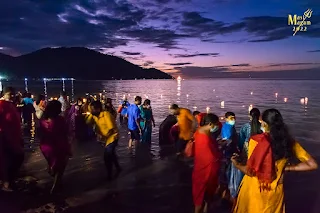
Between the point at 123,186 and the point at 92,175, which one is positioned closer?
the point at 123,186

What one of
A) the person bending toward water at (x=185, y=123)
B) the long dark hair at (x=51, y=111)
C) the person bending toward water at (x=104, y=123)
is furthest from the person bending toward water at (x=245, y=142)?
the long dark hair at (x=51, y=111)

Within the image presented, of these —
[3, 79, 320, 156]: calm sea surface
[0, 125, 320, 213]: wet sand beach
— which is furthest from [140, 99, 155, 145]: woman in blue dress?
[0, 125, 320, 213]: wet sand beach

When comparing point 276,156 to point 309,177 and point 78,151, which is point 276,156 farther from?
point 78,151

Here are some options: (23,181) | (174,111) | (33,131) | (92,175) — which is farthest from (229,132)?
(33,131)

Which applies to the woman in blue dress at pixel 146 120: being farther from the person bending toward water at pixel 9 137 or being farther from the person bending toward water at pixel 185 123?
the person bending toward water at pixel 9 137

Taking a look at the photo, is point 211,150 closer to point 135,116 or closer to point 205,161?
point 205,161

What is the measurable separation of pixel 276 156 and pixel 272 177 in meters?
0.25

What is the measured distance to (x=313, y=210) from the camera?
6359mm

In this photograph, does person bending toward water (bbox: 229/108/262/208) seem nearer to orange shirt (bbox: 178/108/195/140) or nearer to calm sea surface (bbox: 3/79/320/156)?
orange shirt (bbox: 178/108/195/140)

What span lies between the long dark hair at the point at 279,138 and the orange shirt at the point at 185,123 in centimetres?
551

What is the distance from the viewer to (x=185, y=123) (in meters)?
9.00

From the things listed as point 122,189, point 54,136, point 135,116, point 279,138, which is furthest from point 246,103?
point 279,138

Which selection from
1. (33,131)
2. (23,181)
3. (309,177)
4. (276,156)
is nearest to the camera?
(276,156)

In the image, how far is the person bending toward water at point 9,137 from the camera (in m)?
6.40
